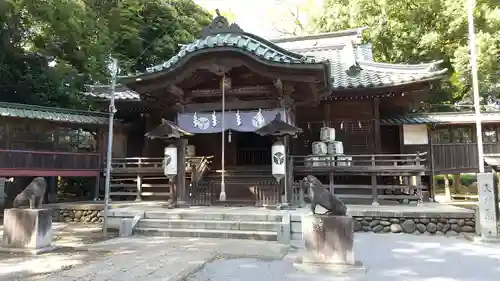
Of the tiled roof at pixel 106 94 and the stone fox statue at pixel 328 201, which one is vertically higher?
the tiled roof at pixel 106 94

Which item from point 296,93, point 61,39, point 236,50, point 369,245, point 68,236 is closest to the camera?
point 369,245

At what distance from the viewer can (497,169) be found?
28.6 feet

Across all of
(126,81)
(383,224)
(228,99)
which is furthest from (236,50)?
(383,224)

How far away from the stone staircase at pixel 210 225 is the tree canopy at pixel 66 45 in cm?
1123

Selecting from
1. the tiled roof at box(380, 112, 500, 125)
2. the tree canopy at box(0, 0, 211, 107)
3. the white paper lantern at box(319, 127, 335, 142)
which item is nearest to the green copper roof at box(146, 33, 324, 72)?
the white paper lantern at box(319, 127, 335, 142)

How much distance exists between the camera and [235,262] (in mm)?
6273

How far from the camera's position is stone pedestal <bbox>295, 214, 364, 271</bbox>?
18.6 ft

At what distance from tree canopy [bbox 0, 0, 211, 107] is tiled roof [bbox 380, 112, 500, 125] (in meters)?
14.0

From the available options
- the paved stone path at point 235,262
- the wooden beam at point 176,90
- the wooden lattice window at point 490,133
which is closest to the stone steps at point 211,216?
the paved stone path at point 235,262

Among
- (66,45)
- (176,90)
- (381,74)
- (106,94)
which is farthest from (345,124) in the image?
(66,45)

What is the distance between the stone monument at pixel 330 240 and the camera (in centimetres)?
568

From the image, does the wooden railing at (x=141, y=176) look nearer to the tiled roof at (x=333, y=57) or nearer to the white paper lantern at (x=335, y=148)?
the tiled roof at (x=333, y=57)

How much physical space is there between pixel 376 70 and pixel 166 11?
1517 cm

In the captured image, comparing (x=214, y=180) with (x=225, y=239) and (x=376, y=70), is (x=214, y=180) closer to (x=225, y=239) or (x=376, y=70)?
(x=225, y=239)
